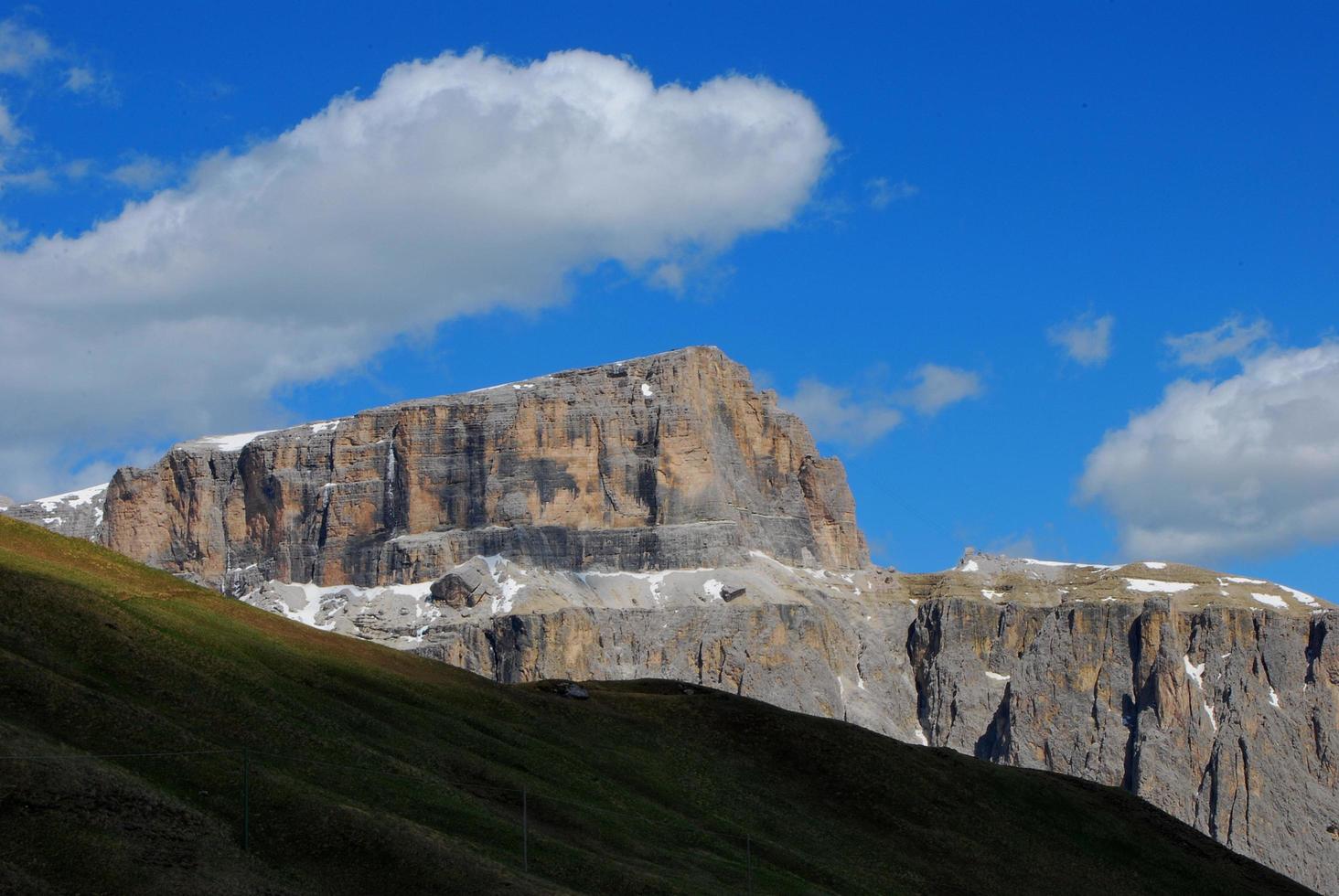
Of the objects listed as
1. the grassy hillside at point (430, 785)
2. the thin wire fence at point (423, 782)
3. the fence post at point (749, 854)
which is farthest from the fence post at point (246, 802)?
the fence post at point (749, 854)

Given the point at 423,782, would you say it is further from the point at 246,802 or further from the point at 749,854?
the point at 749,854

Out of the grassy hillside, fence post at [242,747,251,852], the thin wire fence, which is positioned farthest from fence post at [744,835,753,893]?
fence post at [242,747,251,852]

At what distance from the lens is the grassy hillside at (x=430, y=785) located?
2114 inches

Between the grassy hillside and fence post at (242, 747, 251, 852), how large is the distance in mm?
256

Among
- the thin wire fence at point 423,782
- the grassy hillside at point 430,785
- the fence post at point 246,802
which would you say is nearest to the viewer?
the grassy hillside at point 430,785

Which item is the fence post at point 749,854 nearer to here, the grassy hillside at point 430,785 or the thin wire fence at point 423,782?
the thin wire fence at point 423,782

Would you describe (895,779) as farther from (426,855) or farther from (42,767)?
(42,767)

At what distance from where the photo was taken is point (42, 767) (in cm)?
5256

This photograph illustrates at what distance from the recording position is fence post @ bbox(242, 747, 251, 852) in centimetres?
5509

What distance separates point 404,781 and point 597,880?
29.2 feet

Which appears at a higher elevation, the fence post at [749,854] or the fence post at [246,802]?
the fence post at [246,802]

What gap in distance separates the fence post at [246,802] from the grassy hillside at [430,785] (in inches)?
10.1

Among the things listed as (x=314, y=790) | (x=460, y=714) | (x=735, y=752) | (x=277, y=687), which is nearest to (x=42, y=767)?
(x=314, y=790)

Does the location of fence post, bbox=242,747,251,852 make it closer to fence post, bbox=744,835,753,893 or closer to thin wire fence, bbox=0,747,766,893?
thin wire fence, bbox=0,747,766,893
